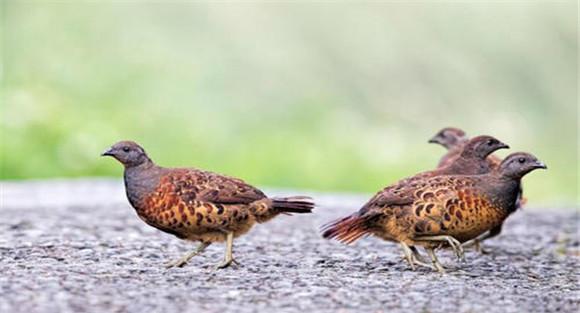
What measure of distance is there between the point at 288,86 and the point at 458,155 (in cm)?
864

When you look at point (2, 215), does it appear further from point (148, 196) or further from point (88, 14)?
point (88, 14)

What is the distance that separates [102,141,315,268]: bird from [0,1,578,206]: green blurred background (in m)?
7.71

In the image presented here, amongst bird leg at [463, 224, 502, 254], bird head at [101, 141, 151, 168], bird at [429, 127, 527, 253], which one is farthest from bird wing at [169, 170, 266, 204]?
bird leg at [463, 224, 502, 254]

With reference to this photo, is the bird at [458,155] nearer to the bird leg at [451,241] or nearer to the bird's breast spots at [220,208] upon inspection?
the bird leg at [451,241]

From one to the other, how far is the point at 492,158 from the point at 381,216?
146 cm

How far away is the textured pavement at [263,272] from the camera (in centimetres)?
592

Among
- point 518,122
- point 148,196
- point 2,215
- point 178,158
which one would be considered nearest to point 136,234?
point 2,215

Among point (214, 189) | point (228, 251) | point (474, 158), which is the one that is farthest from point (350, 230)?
point (474, 158)

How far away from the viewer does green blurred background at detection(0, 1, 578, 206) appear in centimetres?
1531

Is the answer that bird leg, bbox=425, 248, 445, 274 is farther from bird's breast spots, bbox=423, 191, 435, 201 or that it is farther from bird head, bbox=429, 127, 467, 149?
bird head, bbox=429, 127, 467, 149

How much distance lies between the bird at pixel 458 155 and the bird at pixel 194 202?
152cm

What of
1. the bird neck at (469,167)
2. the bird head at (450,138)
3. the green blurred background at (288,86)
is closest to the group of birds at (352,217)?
the bird neck at (469,167)

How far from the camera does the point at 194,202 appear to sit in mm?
6855

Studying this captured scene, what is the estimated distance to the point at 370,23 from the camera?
17.7 metres
